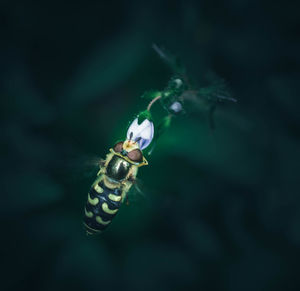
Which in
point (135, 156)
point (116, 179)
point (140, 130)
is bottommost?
point (116, 179)

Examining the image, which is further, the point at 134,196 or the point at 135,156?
the point at 134,196

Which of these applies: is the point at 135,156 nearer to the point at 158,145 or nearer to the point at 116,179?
the point at 116,179

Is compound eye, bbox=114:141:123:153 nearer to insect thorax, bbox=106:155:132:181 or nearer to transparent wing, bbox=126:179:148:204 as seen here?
insect thorax, bbox=106:155:132:181

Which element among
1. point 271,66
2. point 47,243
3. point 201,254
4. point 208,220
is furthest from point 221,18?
point 47,243

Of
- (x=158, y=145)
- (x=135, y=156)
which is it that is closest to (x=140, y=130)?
(x=135, y=156)

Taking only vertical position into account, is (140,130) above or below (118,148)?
above

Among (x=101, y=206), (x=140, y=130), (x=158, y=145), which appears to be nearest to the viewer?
(x=101, y=206)

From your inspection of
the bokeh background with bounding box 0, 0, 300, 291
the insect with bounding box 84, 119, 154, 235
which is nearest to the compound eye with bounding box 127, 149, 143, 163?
the insect with bounding box 84, 119, 154, 235

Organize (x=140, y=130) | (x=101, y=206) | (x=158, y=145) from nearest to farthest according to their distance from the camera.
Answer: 1. (x=101, y=206)
2. (x=140, y=130)
3. (x=158, y=145)
